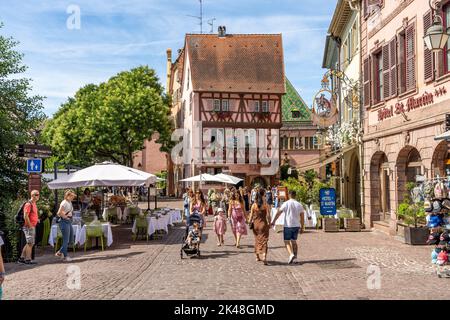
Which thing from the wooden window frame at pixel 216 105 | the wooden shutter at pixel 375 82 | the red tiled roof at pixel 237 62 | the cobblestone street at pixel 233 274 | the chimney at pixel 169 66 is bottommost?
the cobblestone street at pixel 233 274

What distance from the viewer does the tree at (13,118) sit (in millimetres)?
18062

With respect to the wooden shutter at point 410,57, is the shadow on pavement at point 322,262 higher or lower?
lower

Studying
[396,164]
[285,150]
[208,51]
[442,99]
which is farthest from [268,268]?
[285,150]

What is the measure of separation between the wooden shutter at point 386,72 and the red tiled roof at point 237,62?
2488 cm

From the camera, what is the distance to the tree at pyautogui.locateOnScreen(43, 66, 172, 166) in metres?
43.9

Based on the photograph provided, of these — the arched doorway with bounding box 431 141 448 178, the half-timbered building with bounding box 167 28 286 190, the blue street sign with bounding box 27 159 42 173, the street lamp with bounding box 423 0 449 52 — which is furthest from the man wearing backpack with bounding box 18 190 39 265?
the half-timbered building with bounding box 167 28 286 190

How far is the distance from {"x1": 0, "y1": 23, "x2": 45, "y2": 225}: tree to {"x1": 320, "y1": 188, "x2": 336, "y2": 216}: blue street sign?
961cm

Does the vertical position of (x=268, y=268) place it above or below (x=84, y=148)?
below

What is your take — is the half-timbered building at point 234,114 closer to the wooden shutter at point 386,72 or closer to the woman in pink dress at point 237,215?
the wooden shutter at point 386,72

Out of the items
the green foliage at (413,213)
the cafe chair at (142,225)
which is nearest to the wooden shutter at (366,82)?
the green foliage at (413,213)

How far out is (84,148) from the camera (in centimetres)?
4575

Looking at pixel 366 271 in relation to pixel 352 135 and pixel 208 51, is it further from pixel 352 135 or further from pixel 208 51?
pixel 208 51

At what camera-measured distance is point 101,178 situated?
53.0ft

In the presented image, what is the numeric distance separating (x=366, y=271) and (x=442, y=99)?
5606 millimetres
